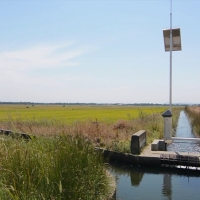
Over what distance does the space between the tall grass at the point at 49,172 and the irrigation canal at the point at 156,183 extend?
1.93m

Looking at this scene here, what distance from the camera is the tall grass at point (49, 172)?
12.6 ft

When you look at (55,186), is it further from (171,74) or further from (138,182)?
(171,74)

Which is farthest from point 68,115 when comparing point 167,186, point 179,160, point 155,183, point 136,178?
point 167,186

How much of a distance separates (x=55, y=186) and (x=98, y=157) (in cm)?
177

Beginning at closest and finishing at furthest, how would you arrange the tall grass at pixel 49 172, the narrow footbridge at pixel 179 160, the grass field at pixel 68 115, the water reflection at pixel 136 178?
the tall grass at pixel 49 172, the water reflection at pixel 136 178, the narrow footbridge at pixel 179 160, the grass field at pixel 68 115

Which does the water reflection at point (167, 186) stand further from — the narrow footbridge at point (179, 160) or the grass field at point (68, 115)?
the grass field at point (68, 115)

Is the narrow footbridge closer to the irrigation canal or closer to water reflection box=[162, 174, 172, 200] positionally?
the irrigation canal

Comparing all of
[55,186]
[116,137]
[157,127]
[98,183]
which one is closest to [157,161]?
[116,137]

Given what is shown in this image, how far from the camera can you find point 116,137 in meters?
11.8

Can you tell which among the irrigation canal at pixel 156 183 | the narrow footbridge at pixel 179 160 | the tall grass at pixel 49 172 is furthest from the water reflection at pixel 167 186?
the tall grass at pixel 49 172

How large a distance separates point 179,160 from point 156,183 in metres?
1.53

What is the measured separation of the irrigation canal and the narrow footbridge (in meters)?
0.18

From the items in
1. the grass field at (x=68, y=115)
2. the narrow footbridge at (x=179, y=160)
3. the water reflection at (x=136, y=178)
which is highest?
the grass field at (x=68, y=115)

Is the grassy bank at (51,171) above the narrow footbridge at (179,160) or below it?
above
